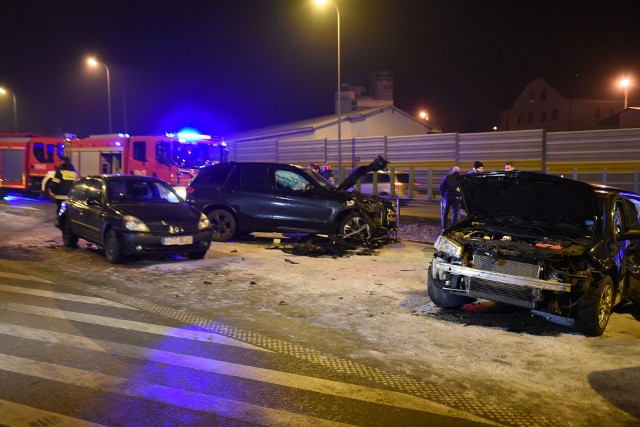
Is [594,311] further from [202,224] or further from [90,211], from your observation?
[90,211]

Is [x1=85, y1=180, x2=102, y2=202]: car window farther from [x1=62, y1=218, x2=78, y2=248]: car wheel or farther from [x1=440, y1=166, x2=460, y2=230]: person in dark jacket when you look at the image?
[x1=440, y1=166, x2=460, y2=230]: person in dark jacket

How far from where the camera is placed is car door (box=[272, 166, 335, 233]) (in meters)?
11.4

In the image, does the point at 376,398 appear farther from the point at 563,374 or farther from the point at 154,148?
the point at 154,148

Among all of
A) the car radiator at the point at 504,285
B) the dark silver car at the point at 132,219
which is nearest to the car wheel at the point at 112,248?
the dark silver car at the point at 132,219

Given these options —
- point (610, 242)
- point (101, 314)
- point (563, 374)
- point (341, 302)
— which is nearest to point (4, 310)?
point (101, 314)

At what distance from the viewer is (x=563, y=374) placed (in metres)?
4.82

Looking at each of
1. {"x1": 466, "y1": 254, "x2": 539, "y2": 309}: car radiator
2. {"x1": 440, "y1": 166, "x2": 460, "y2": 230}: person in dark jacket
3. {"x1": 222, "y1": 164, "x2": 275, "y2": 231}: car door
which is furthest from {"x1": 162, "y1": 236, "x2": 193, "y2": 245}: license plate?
{"x1": 440, "y1": 166, "x2": 460, "y2": 230}: person in dark jacket

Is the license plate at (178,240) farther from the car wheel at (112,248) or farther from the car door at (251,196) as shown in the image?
the car door at (251,196)

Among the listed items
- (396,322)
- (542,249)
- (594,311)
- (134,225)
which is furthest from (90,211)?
(594,311)

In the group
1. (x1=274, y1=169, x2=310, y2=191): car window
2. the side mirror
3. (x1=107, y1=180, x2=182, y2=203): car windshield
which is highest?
(x1=274, y1=169, x2=310, y2=191): car window

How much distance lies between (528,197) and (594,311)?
1651 millimetres

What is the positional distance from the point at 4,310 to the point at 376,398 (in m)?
4.79

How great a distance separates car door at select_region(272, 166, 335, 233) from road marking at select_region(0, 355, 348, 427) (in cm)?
708

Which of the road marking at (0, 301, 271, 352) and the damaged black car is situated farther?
the damaged black car
